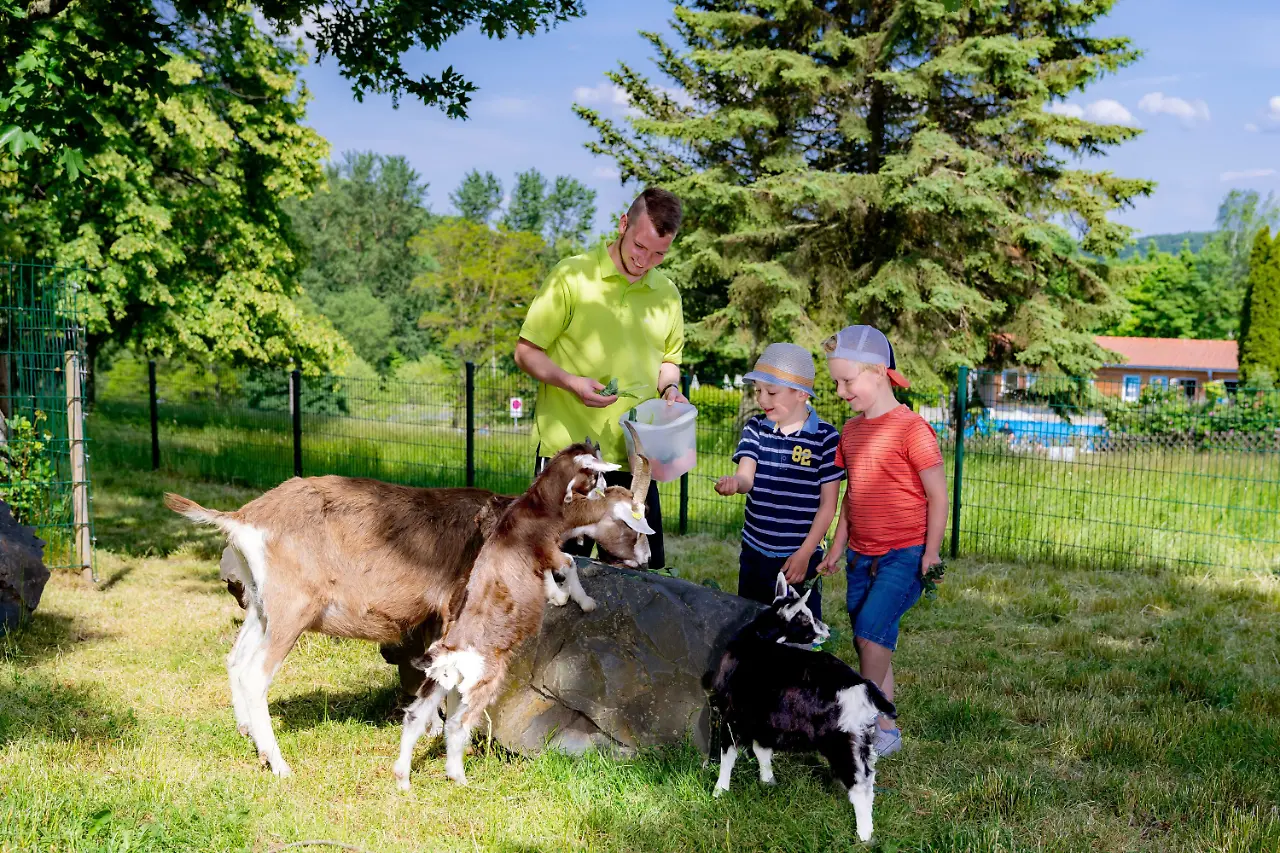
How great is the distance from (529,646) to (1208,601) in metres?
6.55

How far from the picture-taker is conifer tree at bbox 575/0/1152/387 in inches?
818

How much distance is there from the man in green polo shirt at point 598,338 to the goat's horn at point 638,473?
0.51 meters

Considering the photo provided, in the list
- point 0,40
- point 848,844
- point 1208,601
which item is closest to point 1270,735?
point 848,844

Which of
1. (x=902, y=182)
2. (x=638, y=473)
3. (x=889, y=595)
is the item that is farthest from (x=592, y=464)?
(x=902, y=182)

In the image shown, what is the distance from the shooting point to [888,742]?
4605 mm

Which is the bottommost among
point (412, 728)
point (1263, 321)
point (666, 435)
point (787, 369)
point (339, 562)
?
point (412, 728)

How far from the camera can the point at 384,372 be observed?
53.5 metres

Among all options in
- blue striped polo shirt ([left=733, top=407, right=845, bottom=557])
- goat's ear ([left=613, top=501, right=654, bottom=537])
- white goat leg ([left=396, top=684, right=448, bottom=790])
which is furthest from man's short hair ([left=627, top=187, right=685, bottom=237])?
white goat leg ([left=396, top=684, right=448, bottom=790])

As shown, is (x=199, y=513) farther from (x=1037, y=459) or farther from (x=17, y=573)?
(x=1037, y=459)

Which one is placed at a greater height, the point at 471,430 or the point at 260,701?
the point at 471,430

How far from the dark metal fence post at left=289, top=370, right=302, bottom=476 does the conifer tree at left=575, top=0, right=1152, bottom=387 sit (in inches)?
450

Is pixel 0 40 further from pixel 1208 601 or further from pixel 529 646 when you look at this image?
pixel 1208 601

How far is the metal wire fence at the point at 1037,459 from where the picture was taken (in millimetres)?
9203

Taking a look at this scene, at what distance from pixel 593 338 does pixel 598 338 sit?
0.03 m
